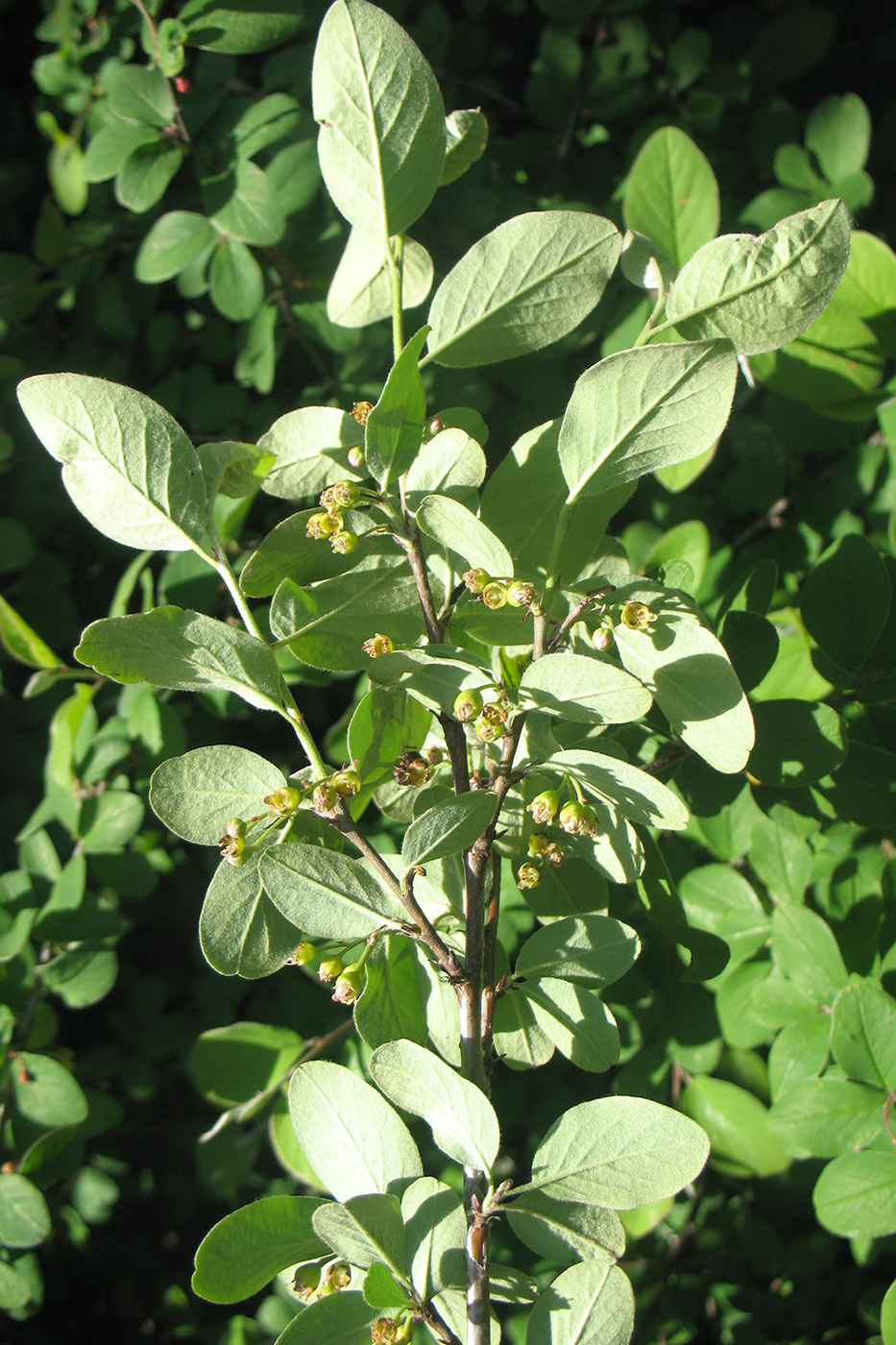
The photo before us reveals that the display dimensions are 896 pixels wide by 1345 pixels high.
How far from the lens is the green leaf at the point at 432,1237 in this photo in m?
0.57

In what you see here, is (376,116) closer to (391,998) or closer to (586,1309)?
(391,998)

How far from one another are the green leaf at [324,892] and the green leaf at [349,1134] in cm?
12

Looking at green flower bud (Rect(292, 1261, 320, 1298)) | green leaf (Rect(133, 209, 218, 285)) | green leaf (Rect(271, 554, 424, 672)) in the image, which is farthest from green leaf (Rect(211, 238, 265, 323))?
green flower bud (Rect(292, 1261, 320, 1298))

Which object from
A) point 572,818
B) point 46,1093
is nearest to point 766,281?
point 572,818

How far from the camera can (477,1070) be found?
0.56m

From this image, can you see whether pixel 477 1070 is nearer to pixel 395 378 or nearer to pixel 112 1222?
pixel 395 378

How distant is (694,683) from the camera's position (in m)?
0.53

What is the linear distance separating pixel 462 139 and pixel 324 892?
526 millimetres

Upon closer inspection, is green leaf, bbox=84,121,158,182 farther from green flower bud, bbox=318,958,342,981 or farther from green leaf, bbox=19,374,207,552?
green flower bud, bbox=318,958,342,981

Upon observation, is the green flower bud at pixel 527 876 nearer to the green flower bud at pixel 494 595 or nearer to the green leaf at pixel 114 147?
the green flower bud at pixel 494 595

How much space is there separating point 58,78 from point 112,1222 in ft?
5.93

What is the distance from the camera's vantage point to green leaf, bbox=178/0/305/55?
3.16ft

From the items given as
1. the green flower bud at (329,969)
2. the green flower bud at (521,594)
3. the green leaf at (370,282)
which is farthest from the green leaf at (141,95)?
the green flower bud at (329,969)

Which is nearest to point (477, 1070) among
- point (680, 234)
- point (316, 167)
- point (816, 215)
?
point (816, 215)
